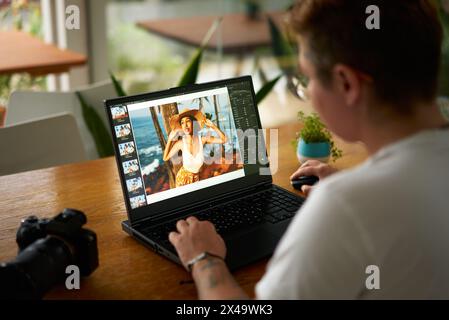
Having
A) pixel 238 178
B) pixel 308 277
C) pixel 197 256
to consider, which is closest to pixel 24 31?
pixel 238 178

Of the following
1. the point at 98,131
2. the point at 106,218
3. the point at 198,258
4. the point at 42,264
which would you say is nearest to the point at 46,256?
the point at 42,264

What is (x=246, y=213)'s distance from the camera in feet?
4.76

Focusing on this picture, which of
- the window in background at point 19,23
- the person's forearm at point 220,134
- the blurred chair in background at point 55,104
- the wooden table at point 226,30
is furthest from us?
the wooden table at point 226,30

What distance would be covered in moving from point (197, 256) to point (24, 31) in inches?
121

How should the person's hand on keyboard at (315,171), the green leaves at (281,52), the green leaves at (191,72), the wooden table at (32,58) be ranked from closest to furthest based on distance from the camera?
the person's hand on keyboard at (315,171) < the green leaves at (191,72) < the wooden table at (32,58) < the green leaves at (281,52)

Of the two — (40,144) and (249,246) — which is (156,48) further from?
(249,246)

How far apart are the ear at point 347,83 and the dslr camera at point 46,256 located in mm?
545

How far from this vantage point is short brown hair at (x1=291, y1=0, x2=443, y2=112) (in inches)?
37.0

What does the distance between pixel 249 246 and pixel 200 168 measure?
0.27m

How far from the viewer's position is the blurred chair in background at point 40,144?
1.96 metres

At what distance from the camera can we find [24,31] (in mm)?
3838

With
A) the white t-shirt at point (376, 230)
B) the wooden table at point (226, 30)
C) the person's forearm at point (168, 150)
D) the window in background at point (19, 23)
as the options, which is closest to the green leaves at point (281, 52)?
the wooden table at point (226, 30)

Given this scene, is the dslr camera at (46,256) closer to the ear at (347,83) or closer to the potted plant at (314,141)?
the ear at (347,83)
